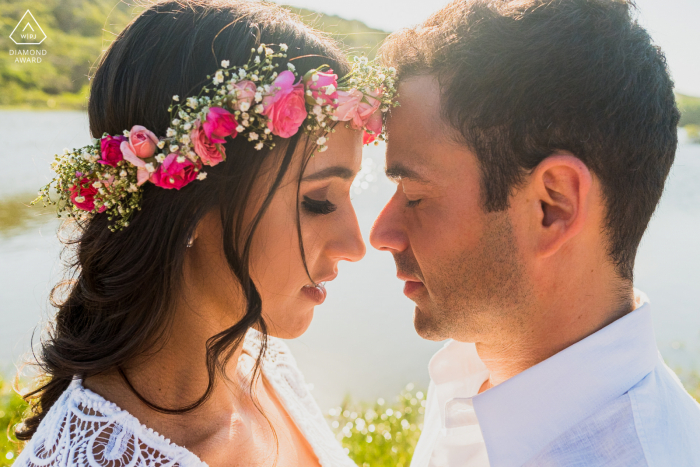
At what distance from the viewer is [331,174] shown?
7.26ft

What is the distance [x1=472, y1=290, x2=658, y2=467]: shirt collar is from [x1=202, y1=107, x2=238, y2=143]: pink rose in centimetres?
152

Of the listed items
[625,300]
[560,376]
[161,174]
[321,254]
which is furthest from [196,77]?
[625,300]

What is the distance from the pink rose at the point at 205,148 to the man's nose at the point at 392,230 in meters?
0.94

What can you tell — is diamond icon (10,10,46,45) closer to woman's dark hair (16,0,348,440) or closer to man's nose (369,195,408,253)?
woman's dark hair (16,0,348,440)

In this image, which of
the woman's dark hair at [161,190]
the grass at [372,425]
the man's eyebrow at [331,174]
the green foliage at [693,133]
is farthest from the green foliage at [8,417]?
the green foliage at [693,133]

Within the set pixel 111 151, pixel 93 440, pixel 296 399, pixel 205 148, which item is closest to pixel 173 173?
pixel 205 148

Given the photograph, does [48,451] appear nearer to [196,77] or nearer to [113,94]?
[113,94]

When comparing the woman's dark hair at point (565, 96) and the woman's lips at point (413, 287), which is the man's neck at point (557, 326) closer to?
the woman's dark hair at point (565, 96)

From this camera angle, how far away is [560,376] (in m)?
2.16

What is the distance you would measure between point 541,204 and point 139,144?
1636 millimetres

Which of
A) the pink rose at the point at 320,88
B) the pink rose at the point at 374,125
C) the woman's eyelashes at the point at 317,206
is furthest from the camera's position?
the pink rose at the point at 374,125

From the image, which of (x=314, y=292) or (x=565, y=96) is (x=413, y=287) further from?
(x=565, y=96)

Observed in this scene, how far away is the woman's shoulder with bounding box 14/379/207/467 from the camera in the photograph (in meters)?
1.87

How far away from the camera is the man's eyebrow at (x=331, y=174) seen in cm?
217
